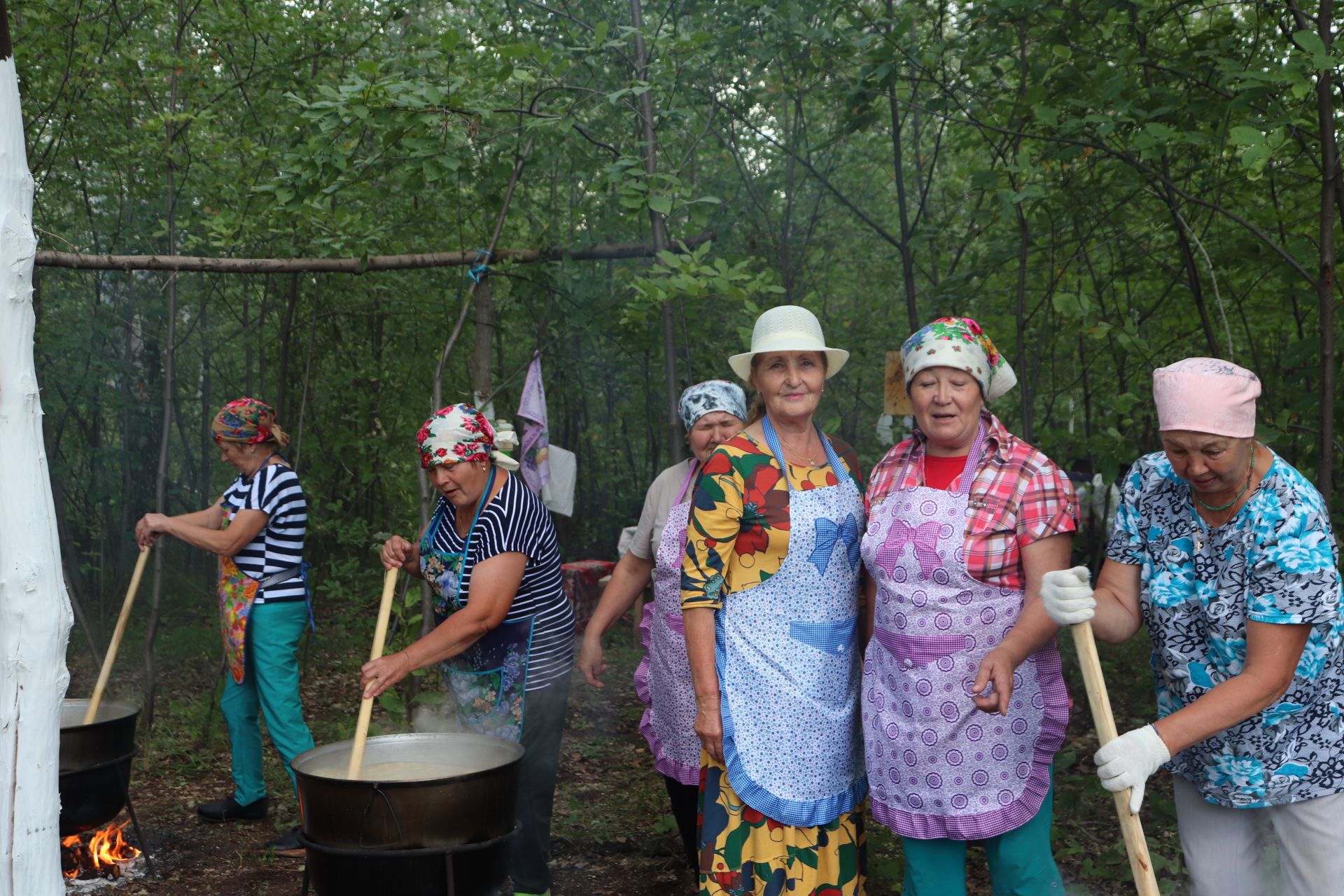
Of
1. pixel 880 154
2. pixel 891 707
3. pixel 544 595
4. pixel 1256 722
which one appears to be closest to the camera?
pixel 1256 722

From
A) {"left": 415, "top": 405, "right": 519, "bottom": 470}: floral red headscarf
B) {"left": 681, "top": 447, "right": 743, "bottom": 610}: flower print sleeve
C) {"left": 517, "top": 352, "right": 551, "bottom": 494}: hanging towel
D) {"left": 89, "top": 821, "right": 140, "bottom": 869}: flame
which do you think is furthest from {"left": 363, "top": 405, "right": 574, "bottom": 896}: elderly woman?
{"left": 517, "top": 352, "right": 551, "bottom": 494}: hanging towel

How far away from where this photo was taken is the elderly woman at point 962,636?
272 centimetres

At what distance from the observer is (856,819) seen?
3.05 meters

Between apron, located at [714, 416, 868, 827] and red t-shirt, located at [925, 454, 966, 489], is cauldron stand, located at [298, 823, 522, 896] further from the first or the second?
red t-shirt, located at [925, 454, 966, 489]

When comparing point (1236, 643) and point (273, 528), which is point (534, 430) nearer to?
point (273, 528)

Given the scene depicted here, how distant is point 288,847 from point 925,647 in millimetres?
3355

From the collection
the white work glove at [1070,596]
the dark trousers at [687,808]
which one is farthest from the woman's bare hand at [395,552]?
the white work glove at [1070,596]

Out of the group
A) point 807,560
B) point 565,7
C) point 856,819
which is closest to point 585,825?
point 856,819

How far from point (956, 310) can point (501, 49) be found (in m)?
2.77

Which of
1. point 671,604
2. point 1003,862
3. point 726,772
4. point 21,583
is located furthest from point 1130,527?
point 21,583

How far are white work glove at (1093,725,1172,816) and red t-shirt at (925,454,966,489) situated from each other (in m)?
0.75

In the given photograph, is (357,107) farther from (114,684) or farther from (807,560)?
(114,684)

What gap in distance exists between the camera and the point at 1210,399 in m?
2.30

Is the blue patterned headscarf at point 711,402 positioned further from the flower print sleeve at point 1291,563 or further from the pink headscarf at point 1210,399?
the flower print sleeve at point 1291,563
